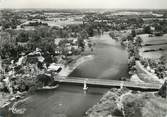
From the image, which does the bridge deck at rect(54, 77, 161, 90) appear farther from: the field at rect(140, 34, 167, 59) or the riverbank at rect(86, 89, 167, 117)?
the field at rect(140, 34, 167, 59)

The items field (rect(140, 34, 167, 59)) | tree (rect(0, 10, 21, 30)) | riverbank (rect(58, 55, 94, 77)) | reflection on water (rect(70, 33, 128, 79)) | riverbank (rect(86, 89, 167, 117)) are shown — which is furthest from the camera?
tree (rect(0, 10, 21, 30))

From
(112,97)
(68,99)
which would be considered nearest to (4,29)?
(68,99)

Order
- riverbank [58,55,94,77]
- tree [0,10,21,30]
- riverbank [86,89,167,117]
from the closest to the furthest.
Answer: riverbank [86,89,167,117] → riverbank [58,55,94,77] → tree [0,10,21,30]

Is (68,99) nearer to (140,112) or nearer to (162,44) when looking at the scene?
(140,112)

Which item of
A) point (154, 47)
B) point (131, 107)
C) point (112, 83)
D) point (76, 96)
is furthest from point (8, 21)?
point (131, 107)

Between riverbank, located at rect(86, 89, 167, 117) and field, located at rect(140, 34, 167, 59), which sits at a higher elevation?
field, located at rect(140, 34, 167, 59)

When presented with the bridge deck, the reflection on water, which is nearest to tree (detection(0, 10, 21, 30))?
the reflection on water

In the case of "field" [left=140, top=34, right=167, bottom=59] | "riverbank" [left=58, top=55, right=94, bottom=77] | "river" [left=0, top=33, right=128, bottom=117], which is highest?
"field" [left=140, top=34, right=167, bottom=59]

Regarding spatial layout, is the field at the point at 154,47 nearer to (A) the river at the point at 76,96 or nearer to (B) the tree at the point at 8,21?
(A) the river at the point at 76,96

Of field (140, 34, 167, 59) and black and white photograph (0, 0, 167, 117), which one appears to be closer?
black and white photograph (0, 0, 167, 117)
